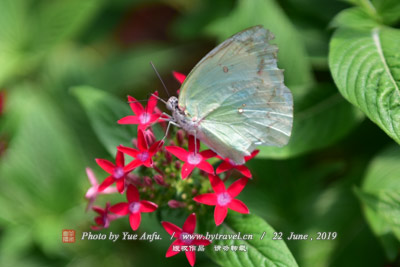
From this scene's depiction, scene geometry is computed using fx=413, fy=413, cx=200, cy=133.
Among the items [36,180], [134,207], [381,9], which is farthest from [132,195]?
[381,9]

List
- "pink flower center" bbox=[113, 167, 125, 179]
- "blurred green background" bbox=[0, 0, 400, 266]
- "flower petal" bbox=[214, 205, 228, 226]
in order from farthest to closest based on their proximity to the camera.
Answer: "blurred green background" bbox=[0, 0, 400, 266] < "pink flower center" bbox=[113, 167, 125, 179] < "flower petal" bbox=[214, 205, 228, 226]

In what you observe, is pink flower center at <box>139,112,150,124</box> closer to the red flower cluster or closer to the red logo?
the red flower cluster

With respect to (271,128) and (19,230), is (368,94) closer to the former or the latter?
(271,128)

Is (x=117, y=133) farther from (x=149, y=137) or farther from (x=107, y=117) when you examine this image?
(x=149, y=137)

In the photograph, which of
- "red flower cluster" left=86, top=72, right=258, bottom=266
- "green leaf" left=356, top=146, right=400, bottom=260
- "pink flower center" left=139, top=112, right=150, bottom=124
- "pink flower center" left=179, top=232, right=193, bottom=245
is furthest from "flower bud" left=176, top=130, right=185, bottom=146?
"green leaf" left=356, top=146, right=400, bottom=260

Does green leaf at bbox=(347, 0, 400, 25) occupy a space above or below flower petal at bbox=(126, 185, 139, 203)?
above

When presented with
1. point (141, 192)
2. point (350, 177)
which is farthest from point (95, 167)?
point (350, 177)
